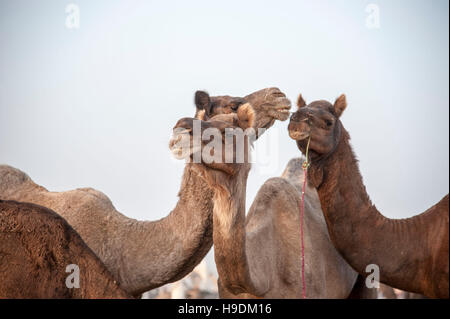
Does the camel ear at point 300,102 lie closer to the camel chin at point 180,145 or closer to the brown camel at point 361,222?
the brown camel at point 361,222

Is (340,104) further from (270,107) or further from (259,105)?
(259,105)

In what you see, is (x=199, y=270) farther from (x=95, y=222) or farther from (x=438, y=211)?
(x=438, y=211)

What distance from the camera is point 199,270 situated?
10992 millimetres

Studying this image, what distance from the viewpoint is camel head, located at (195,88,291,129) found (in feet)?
18.9

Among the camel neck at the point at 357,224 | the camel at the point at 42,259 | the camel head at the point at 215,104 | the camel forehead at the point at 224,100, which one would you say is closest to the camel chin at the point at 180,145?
the camel at the point at 42,259

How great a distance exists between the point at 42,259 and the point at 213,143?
1320mm

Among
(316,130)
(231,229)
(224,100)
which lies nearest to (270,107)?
(224,100)

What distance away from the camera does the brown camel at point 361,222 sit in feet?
14.9

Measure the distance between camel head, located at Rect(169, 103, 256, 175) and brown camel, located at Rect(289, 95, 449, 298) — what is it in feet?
3.36

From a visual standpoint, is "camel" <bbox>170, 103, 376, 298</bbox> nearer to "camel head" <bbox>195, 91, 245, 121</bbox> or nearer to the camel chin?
the camel chin

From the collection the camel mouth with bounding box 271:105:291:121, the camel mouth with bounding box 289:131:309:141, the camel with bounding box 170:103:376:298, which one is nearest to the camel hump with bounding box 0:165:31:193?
the camel with bounding box 170:103:376:298

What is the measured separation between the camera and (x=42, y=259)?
147 inches
